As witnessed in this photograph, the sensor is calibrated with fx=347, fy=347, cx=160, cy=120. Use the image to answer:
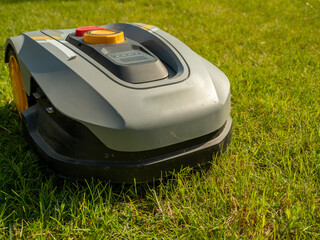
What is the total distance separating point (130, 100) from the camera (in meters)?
1.00

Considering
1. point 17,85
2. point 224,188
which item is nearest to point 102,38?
point 17,85

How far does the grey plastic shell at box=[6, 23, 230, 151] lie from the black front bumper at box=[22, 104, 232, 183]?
0.15 ft

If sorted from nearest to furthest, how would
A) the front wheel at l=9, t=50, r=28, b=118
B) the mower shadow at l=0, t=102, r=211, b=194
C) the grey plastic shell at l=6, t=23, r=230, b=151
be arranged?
the grey plastic shell at l=6, t=23, r=230, b=151 < the mower shadow at l=0, t=102, r=211, b=194 < the front wheel at l=9, t=50, r=28, b=118

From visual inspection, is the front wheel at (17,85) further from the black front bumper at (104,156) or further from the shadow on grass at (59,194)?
the black front bumper at (104,156)

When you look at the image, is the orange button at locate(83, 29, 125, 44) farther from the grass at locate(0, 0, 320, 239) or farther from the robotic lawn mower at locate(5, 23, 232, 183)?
the grass at locate(0, 0, 320, 239)

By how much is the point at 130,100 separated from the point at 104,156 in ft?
0.60

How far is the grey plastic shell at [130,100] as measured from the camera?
0.97 metres

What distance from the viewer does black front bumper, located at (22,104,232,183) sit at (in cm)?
102

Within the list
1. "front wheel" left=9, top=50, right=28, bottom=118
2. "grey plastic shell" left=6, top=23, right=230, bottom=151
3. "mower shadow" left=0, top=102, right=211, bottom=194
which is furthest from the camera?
"front wheel" left=9, top=50, right=28, bottom=118

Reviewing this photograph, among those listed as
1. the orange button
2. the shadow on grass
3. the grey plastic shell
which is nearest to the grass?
the shadow on grass

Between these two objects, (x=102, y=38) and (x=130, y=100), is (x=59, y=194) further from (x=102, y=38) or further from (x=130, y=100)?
(x=102, y=38)

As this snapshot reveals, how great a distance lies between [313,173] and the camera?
126 cm

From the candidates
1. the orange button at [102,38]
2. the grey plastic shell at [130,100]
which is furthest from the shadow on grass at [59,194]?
the orange button at [102,38]

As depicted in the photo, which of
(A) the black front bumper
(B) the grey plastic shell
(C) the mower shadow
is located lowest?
(C) the mower shadow
